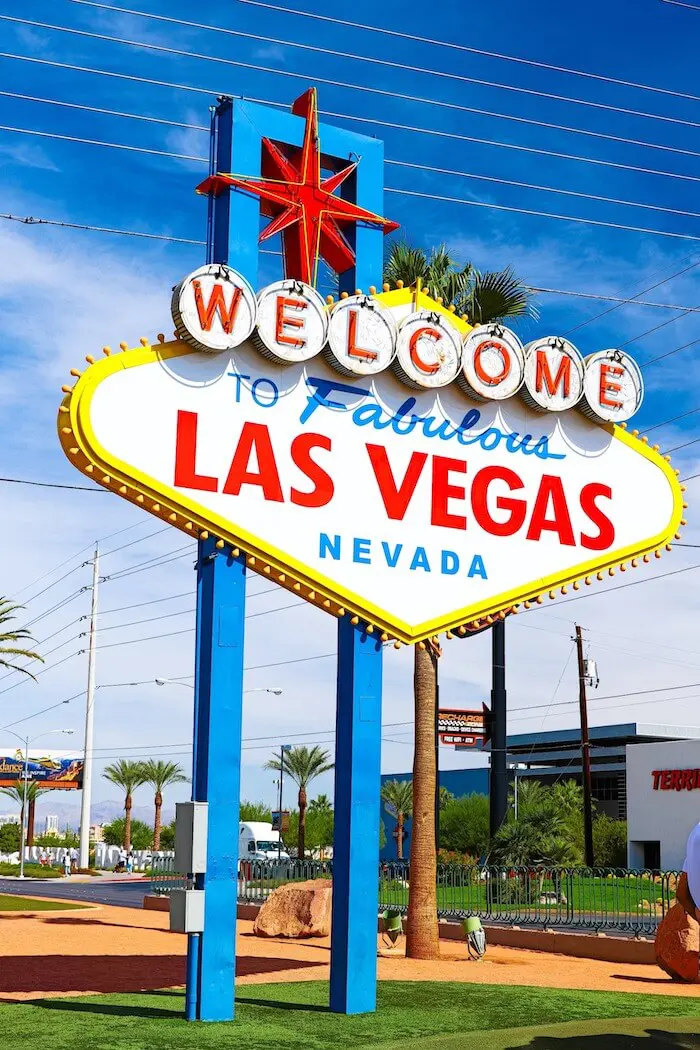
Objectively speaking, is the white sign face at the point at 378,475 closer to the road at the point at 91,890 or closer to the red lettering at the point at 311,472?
the red lettering at the point at 311,472

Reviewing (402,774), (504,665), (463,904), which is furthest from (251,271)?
(402,774)

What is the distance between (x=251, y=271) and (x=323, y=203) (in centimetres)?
183

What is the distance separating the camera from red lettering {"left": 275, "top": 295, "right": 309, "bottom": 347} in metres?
14.3

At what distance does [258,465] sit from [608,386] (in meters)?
5.15

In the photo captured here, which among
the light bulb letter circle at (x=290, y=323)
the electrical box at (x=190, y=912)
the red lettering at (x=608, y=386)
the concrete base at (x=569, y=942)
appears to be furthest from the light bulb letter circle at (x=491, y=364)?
the concrete base at (x=569, y=942)

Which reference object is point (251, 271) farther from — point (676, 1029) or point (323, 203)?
point (676, 1029)

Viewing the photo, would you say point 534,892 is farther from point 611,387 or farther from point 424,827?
point 611,387

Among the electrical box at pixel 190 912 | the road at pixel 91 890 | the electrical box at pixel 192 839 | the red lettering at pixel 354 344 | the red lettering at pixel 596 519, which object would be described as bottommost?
the road at pixel 91 890

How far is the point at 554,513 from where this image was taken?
52.0 feet

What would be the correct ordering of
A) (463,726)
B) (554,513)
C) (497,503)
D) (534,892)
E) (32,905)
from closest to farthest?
1. (497,503)
2. (554,513)
3. (534,892)
4. (32,905)
5. (463,726)

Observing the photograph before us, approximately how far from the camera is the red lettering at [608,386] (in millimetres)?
16281

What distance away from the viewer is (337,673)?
15086 millimetres

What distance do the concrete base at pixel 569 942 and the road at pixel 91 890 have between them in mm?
16855

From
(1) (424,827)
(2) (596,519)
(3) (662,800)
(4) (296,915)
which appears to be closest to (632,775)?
(3) (662,800)
